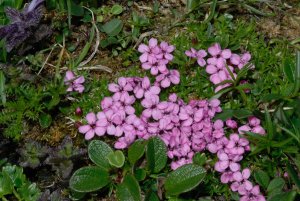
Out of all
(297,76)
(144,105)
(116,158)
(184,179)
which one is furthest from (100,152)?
(297,76)

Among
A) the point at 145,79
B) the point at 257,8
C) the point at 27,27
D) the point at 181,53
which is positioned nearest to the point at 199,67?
the point at 181,53

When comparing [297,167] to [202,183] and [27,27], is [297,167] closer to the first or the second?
[202,183]

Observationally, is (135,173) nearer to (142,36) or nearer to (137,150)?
(137,150)

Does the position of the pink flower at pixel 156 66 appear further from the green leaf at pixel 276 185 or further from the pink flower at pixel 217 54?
the green leaf at pixel 276 185

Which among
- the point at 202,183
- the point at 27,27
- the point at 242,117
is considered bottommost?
the point at 202,183

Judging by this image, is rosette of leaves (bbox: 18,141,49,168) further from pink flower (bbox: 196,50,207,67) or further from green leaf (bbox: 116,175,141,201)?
pink flower (bbox: 196,50,207,67)
